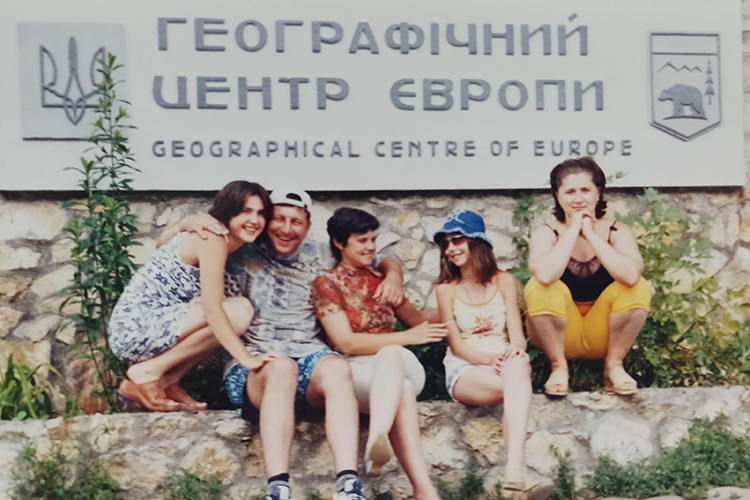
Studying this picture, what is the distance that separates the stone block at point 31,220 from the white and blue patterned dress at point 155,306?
956 mm

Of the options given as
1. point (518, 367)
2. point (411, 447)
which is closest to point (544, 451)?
point (518, 367)

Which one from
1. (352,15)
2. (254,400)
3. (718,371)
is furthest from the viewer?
(352,15)

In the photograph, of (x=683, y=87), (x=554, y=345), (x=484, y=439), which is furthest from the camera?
(x=683, y=87)

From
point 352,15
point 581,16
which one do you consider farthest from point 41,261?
point 581,16

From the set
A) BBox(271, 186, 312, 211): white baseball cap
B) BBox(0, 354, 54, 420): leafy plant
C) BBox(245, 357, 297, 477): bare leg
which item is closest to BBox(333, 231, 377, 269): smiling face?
BBox(271, 186, 312, 211): white baseball cap

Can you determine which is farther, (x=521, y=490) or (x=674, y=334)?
(x=674, y=334)

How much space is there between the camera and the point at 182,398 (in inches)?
159

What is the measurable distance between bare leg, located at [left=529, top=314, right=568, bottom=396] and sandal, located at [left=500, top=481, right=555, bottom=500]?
0.52m

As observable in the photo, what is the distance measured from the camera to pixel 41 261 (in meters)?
4.68

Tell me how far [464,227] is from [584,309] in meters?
0.77

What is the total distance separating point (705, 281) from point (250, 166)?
2.62 metres

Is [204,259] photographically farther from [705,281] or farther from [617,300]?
[705,281]

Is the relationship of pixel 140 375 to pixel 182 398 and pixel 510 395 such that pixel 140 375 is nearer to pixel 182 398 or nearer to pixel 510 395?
pixel 182 398

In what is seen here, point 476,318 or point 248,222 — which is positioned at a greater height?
point 248,222
